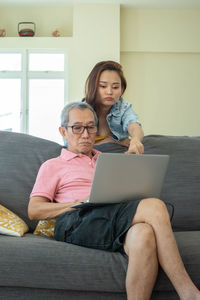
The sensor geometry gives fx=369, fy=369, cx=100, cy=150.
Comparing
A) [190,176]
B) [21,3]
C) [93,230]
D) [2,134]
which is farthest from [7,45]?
[93,230]

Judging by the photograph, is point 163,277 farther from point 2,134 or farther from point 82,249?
point 2,134

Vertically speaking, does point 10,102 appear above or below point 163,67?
below

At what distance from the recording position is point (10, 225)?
1646 mm

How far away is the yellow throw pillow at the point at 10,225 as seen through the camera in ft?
5.33

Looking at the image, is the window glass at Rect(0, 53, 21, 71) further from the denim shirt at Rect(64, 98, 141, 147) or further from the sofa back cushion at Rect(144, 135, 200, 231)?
the sofa back cushion at Rect(144, 135, 200, 231)

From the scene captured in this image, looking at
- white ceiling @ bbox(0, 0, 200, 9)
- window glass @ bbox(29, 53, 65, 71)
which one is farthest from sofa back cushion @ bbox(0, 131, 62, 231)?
white ceiling @ bbox(0, 0, 200, 9)

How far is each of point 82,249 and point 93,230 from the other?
84 millimetres

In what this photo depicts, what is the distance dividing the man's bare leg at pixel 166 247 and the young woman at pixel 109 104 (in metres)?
0.86

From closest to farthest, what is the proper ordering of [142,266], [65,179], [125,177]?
[142,266] < [125,177] < [65,179]

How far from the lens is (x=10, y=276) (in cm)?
137

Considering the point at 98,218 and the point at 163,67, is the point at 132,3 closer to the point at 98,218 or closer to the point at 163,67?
the point at 163,67

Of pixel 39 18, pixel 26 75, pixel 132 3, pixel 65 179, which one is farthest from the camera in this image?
pixel 39 18

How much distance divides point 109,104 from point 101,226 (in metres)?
1.01

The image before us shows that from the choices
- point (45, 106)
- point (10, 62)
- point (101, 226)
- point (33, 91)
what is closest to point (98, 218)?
point (101, 226)
